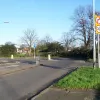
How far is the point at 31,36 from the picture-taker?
326ft

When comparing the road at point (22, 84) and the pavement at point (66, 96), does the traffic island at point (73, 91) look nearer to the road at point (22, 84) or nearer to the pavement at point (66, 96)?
the pavement at point (66, 96)

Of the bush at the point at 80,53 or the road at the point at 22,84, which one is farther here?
the bush at the point at 80,53

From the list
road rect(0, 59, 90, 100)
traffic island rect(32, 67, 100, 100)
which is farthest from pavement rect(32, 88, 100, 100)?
road rect(0, 59, 90, 100)

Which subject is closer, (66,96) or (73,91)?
(66,96)

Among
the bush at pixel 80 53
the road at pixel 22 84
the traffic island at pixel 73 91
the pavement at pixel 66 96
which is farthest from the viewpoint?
the bush at pixel 80 53

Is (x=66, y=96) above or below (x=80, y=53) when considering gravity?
below

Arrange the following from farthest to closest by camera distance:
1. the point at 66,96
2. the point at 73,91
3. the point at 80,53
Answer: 1. the point at 80,53
2. the point at 73,91
3. the point at 66,96

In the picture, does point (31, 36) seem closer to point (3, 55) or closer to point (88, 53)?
point (3, 55)

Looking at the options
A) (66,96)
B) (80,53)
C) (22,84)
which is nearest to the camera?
(66,96)

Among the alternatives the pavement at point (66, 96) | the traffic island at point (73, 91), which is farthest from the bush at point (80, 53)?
the pavement at point (66, 96)

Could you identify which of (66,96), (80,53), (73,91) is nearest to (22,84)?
(73,91)

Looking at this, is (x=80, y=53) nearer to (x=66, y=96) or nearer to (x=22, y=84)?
(x=22, y=84)

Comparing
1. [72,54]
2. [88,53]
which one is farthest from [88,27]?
[88,53]

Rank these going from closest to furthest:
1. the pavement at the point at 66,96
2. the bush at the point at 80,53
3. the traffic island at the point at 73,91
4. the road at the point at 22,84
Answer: the pavement at the point at 66,96
the traffic island at the point at 73,91
the road at the point at 22,84
the bush at the point at 80,53
